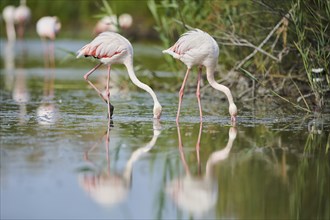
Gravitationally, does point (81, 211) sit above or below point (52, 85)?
below

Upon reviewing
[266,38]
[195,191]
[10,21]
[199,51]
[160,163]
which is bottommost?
[195,191]

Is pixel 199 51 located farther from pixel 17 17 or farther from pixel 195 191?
pixel 17 17

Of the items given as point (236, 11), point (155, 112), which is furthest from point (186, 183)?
point (236, 11)

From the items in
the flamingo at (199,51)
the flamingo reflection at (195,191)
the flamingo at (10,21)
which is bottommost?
the flamingo reflection at (195,191)

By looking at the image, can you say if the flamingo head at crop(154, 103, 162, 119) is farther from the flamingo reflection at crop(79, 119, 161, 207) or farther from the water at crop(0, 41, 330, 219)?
Result: the flamingo reflection at crop(79, 119, 161, 207)

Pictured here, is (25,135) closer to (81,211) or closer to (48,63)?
(81,211)

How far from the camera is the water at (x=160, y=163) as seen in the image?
17.0ft

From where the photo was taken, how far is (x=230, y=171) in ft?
20.5

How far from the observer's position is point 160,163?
6.52 metres

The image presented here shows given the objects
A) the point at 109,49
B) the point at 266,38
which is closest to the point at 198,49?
the point at 109,49

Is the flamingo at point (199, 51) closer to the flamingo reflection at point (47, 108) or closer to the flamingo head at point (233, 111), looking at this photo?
the flamingo head at point (233, 111)

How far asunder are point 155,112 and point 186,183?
122 inches

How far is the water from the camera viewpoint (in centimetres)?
518

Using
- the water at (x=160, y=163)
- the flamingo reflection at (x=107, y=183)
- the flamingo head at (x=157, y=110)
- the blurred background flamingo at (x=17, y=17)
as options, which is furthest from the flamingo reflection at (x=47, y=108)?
the blurred background flamingo at (x=17, y=17)
